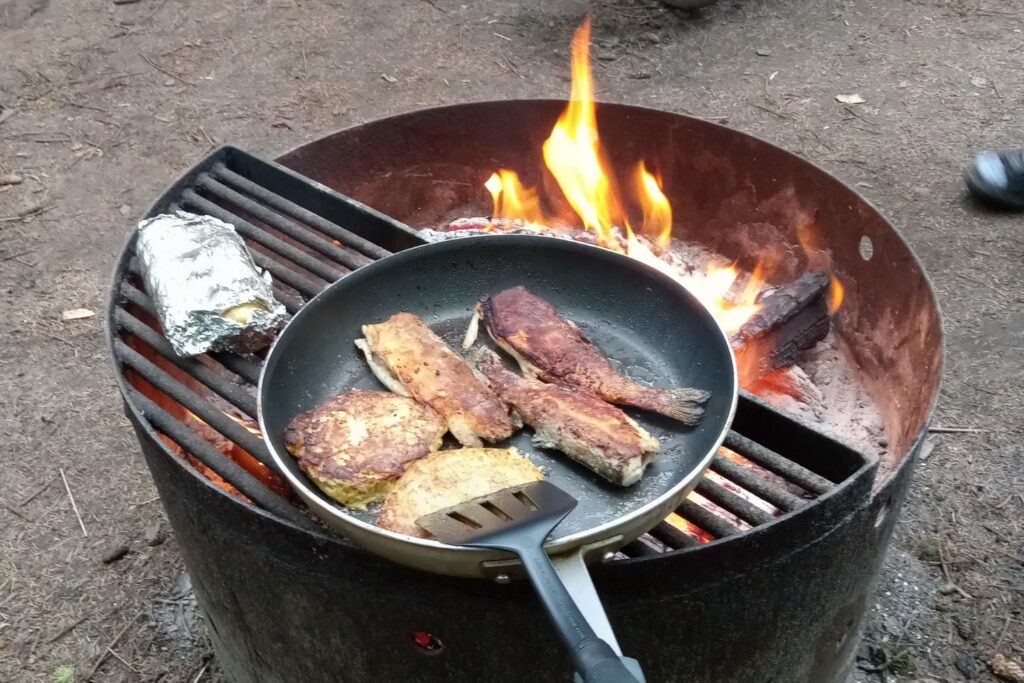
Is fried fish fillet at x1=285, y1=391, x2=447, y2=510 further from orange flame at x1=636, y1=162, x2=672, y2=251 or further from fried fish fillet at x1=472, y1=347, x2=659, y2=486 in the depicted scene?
orange flame at x1=636, y1=162, x2=672, y2=251

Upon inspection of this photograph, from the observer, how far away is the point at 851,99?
479 centimetres

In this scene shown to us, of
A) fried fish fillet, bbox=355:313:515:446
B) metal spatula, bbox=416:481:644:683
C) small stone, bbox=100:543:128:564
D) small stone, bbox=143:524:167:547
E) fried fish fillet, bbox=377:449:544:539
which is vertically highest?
metal spatula, bbox=416:481:644:683

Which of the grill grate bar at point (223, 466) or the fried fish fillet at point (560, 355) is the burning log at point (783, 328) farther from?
the grill grate bar at point (223, 466)

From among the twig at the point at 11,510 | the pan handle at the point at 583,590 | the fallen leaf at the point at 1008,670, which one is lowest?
the twig at the point at 11,510

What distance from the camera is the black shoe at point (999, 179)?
12.5 feet

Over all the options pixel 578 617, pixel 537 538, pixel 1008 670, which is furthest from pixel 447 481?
pixel 1008 670

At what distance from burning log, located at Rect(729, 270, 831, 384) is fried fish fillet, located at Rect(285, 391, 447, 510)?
118 centimetres

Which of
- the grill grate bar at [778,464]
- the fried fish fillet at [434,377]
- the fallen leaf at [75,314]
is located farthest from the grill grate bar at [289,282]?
the fallen leaf at [75,314]

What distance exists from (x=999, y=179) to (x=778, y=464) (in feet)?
9.43

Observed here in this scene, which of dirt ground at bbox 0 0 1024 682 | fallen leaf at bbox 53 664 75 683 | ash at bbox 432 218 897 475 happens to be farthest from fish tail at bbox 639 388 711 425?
fallen leaf at bbox 53 664 75 683

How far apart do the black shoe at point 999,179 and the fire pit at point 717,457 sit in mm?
1538

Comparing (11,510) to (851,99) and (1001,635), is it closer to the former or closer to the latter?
(1001,635)

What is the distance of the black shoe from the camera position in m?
3.81

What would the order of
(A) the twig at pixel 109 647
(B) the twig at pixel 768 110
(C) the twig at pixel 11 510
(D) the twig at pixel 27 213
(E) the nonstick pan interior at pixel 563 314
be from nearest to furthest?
(E) the nonstick pan interior at pixel 563 314
(A) the twig at pixel 109 647
(C) the twig at pixel 11 510
(D) the twig at pixel 27 213
(B) the twig at pixel 768 110
